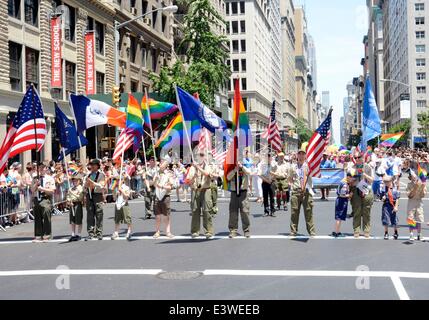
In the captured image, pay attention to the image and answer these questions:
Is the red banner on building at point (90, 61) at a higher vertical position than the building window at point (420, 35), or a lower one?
lower

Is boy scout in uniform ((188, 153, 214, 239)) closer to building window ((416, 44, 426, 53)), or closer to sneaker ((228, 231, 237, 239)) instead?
sneaker ((228, 231, 237, 239))

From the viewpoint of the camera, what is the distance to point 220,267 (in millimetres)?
9422

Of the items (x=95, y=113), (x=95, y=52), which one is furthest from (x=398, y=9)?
(x=95, y=113)

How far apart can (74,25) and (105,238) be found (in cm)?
2264

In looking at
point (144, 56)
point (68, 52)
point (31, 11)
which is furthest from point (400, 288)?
point (144, 56)

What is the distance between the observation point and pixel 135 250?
37.2 feet

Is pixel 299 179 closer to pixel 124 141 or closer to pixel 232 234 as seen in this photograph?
pixel 232 234

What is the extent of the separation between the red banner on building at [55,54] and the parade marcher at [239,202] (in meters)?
19.0

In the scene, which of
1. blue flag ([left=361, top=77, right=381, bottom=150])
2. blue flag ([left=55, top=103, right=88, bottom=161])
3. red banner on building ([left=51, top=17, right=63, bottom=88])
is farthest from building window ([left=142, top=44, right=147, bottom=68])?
blue flag ([left=361, top=77, right=381, bottom=150])

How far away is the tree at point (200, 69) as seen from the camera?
35.9 m

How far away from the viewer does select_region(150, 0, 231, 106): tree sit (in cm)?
3588

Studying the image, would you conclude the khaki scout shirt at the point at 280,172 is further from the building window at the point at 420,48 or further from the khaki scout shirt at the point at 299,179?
the building window at the point at 420,48

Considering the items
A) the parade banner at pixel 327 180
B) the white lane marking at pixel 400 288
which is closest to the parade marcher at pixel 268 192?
the parade banner at pixel 327 180
